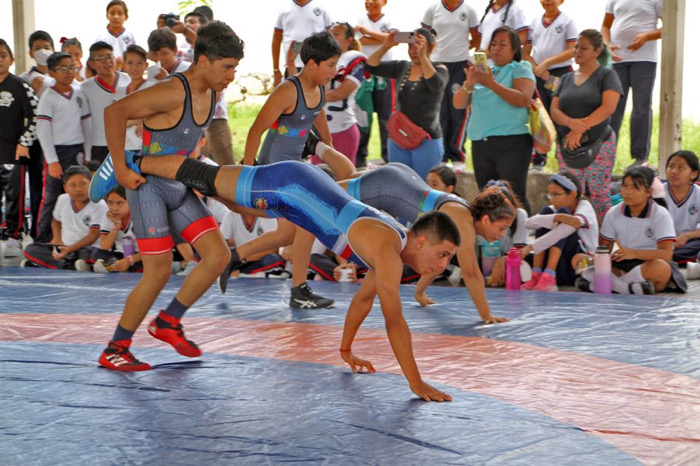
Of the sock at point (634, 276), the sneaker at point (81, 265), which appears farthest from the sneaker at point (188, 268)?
the sock at point (634, 276)

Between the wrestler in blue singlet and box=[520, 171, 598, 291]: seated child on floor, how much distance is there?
2.71 m

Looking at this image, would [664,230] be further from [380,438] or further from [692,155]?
[380,438]

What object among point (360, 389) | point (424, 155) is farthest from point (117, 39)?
point (360, 389)

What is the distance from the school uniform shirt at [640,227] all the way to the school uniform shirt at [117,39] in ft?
16.0

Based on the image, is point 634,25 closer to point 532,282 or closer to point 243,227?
point 532,282

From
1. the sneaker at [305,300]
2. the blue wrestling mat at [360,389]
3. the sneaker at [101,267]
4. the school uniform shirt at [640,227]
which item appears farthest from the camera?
the sneaker at [101,267]

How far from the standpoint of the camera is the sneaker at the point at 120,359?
3641 millimetres

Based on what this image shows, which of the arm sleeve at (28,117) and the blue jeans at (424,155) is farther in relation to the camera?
the arm sleeve at (28,117)

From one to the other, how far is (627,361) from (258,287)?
8.95ft

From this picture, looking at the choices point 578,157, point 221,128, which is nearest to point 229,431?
point 578,157

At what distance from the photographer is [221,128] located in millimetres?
7355

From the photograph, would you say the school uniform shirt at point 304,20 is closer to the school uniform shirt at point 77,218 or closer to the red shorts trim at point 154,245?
the school uniform shirt at point 77,218

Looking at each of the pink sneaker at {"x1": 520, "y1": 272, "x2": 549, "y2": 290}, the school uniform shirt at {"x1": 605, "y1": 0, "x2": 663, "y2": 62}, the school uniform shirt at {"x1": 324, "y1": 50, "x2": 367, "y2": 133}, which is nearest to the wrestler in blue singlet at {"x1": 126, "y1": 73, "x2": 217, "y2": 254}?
the pink sneaker at {"x1": 520, "y1": 272, "x2": 549, "y2": 290}

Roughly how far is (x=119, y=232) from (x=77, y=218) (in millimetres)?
364
